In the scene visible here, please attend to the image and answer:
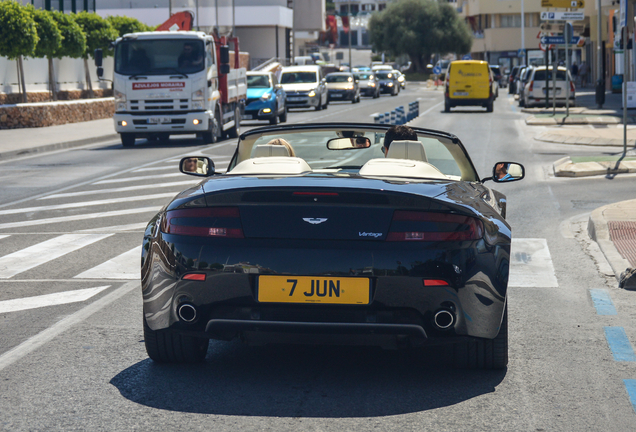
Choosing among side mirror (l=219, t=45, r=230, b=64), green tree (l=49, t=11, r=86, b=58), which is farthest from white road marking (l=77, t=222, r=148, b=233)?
green tree (l=49, t=11, r=86, b=58)

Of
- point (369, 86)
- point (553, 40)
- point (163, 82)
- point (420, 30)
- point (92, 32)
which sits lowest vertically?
point (163, 82)

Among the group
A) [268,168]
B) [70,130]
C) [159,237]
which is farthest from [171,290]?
[70,130]

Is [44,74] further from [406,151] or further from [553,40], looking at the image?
[406,151]

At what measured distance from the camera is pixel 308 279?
452cm

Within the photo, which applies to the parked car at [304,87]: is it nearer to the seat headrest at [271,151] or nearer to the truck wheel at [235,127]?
the truck wheel at [235,127]

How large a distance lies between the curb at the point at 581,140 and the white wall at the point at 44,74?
67.3 feet

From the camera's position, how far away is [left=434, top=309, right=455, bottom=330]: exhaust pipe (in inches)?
180

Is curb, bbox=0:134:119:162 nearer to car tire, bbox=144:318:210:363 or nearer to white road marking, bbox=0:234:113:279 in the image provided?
white road marking, bbox=0:234:113:279

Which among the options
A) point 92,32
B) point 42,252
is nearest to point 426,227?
point 42,252

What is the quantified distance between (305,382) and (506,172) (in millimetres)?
2167

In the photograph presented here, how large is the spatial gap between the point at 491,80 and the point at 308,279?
37846mm

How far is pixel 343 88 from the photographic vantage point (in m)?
50.8

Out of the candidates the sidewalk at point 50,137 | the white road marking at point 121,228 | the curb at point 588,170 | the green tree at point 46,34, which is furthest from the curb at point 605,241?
the green tree at point 46,34

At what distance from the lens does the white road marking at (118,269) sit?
8.05 m
